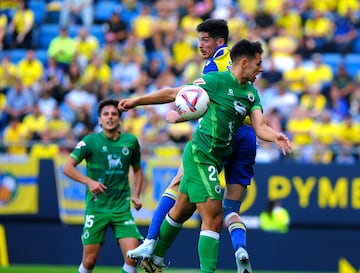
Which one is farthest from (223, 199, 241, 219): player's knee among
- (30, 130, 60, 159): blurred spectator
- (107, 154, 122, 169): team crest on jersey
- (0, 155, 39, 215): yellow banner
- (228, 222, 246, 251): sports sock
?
(0, 155, 39, 215): yellow banner

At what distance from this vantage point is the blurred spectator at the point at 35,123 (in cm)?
2100

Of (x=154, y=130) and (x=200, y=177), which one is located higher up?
(x=200, y=177)

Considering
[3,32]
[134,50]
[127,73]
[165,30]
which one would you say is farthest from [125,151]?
[3,32]

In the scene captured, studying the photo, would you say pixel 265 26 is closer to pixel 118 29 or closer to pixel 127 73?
pixel 127 73

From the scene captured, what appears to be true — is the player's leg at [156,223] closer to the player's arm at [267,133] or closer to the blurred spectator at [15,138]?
the player's arm at [267,133]

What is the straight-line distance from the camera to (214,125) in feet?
35.5

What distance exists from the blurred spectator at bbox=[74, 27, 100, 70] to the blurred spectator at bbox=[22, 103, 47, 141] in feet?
6.86

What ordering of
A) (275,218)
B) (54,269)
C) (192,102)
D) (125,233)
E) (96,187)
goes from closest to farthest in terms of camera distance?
(192,102)
(96,187)
(125,233)
(54,269)
(275,218)

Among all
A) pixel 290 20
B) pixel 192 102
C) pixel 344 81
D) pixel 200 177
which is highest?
pixel 290 20

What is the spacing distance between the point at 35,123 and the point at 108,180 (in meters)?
8.70

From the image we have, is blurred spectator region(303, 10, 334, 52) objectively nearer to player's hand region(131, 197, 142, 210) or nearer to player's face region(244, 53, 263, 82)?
player's hand region(131, 197, 142, 210)

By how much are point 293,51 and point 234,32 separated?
4.60 feet

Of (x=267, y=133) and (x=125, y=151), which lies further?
(x=125, y=151)

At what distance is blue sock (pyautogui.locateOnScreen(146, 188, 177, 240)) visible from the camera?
37.6ft
